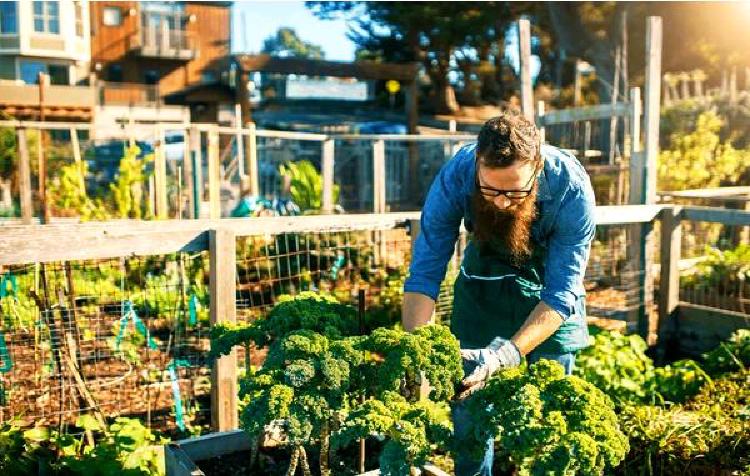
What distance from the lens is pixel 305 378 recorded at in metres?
2.40

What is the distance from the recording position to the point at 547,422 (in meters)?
2.22

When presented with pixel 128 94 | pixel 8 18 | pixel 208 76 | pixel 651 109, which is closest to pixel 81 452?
pixel 651 109

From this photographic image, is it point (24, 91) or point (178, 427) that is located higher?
point (24, 91)

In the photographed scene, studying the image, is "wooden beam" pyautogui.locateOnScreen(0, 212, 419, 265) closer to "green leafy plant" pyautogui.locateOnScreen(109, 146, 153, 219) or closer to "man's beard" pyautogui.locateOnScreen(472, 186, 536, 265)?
"man's beard" pyautogui.locateOnScreen(472, 186, 536, 265)

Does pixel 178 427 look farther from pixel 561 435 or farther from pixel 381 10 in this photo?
pixel 381 10

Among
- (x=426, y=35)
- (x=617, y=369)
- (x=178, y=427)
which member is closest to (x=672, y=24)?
(x=426, y=35)

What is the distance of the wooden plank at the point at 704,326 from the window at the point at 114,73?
39059mm

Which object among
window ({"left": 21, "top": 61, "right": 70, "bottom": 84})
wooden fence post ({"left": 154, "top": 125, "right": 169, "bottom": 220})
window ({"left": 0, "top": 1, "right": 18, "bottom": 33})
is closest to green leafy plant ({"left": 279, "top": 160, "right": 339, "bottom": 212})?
wooden fence post ({"left": 154, "top": 125, "right": 169, "bottom": 220})

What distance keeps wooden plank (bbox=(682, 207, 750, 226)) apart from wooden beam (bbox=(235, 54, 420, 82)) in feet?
40.3

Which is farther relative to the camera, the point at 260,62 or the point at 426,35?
the point at 426,35

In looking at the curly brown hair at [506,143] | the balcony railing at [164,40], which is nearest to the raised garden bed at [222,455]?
the curly brown hair at [506,143]

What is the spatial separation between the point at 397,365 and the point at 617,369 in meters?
2.60

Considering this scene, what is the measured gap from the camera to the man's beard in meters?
2.78

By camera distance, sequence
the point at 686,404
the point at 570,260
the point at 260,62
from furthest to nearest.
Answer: the point at 260,62 < the point at 686,404 < the point at 570,260
